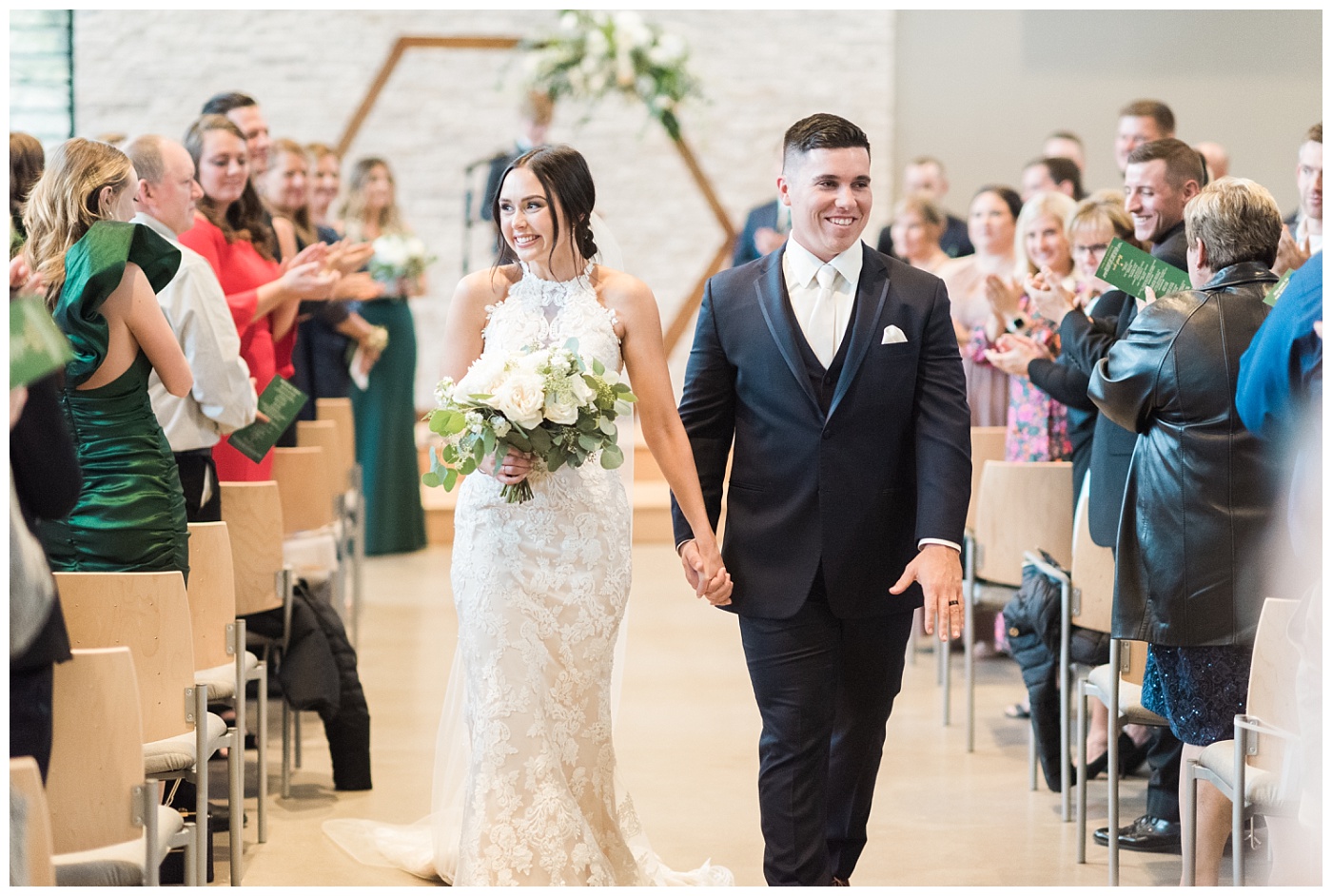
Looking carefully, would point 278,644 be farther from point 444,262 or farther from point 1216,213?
point 444,262

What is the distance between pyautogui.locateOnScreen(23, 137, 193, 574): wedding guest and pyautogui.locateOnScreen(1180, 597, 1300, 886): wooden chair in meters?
2.57

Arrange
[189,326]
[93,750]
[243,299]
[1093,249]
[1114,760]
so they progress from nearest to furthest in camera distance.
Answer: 1. [93,750]
2. [1114,760]
3. [189,326]
4. [1093,249]
5. [243,299]

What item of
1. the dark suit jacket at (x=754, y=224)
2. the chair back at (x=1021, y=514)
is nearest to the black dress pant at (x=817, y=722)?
the chair back at (x=1021, y=514)

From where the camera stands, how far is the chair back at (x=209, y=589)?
3.76 m

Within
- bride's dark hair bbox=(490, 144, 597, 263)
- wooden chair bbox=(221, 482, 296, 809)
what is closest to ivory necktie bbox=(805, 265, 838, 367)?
bride's dark hair bbox=(490, 144, 597, 263)

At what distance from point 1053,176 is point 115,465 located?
5084mm

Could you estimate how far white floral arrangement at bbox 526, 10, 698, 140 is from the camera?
1067 cm

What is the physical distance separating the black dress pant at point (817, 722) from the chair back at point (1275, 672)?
76 cm

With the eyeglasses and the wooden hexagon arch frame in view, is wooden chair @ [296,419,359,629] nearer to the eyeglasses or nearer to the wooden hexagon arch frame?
the eyeglasses

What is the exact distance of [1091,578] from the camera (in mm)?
4344

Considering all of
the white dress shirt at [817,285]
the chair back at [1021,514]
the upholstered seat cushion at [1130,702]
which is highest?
the white dress shirt at [817,285]

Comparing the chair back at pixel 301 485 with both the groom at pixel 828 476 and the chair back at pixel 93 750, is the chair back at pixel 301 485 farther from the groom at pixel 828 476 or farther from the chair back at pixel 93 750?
the chair back at pixel 93 750

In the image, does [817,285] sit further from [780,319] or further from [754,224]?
[754,224]

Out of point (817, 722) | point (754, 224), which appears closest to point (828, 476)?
point (817, 722)
